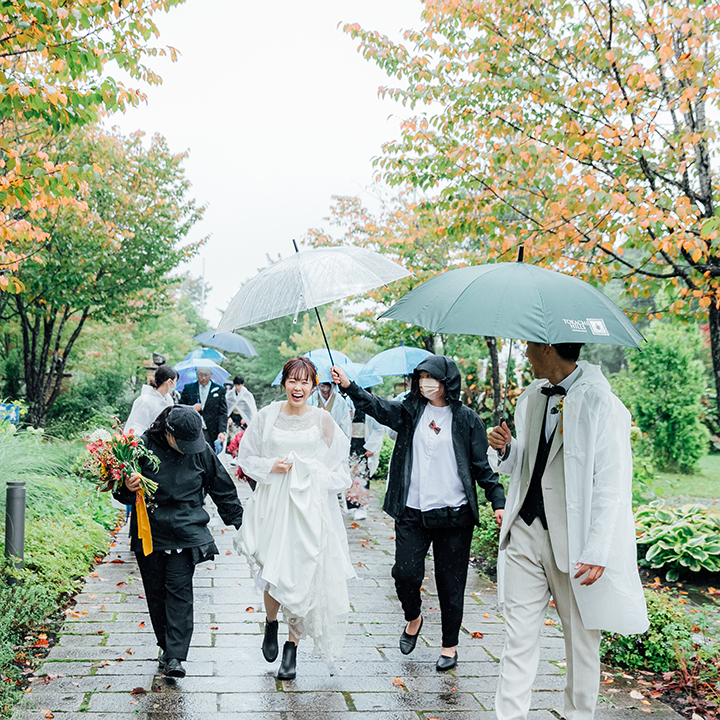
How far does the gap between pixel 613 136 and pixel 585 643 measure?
4.29 metres

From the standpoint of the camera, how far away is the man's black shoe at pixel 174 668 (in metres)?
4.24

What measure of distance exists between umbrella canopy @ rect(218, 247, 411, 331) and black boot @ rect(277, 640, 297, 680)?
6.56ft

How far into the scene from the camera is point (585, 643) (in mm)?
3344

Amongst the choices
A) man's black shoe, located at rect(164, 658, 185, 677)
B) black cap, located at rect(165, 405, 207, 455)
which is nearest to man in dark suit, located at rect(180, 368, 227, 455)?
black cap, located at rect(165, 405, 207, 455)

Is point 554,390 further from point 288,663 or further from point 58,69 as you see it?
point 58,69

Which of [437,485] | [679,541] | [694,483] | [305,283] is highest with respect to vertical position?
[305,283]

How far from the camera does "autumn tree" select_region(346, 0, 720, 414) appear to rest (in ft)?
18.8

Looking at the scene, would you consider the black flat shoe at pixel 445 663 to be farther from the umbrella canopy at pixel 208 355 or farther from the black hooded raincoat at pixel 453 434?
the umbrella canopy at pixel 208 355

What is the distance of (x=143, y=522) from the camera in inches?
171

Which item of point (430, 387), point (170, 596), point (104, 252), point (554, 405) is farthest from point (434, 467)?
point (104, 252)

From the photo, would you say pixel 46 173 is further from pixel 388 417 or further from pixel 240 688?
pixel 240 688

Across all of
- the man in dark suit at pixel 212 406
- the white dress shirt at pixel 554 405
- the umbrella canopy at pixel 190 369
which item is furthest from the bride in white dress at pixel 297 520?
the umbrella canopy at pixel 190 369

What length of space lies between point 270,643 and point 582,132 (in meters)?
4.75

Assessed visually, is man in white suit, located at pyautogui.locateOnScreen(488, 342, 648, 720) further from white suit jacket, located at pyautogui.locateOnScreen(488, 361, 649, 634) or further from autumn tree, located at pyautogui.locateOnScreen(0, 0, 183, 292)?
autumn tree, located at pyautogui.locateOnScreen(0, 0, 183, 292)
